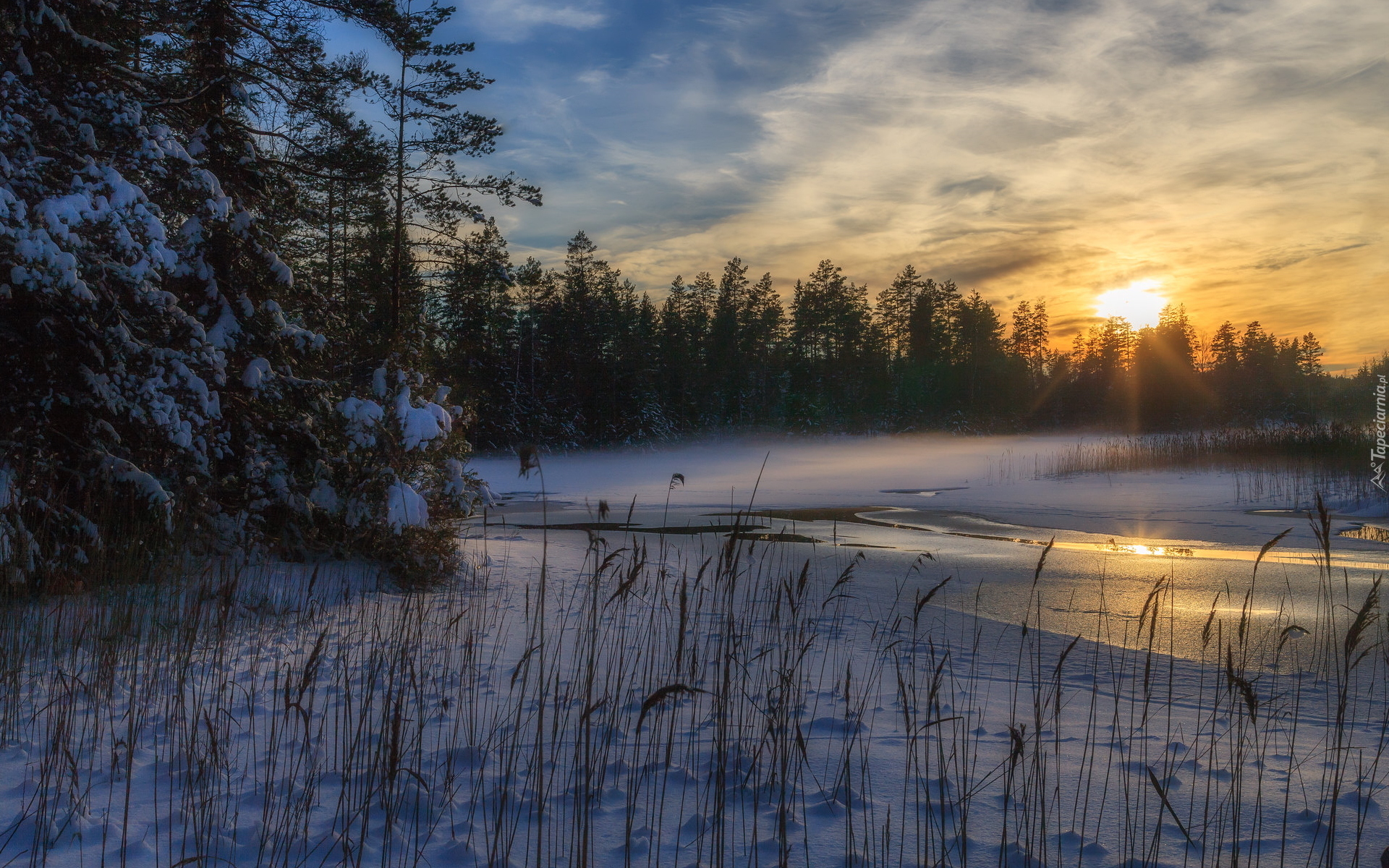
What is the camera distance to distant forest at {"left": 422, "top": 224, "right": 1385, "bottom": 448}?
4744 centimetres

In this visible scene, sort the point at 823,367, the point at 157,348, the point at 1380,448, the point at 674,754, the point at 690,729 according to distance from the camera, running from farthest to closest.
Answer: the point at 823,367 → the point at 1380,448 → the point at 157,348 → the point at 690,729 → the point at 674,754

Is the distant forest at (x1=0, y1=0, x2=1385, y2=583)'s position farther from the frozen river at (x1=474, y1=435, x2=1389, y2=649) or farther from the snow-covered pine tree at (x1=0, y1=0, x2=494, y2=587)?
the frozen river at (x1=474, y1=435, x2=1389, y2=649)

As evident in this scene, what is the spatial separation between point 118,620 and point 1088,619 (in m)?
7.39

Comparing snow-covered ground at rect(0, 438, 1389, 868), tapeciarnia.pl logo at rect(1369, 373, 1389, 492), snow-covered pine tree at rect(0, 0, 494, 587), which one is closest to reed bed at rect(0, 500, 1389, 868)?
snow-covered ground at rect(0, 438, 1389, 868)

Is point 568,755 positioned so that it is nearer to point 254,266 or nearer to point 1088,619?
point 1088,619

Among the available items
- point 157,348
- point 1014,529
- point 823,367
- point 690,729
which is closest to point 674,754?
point 690,729

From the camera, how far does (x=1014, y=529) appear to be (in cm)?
1395

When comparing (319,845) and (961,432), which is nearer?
(319,845)

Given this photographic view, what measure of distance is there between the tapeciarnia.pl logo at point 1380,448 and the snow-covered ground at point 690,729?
1102 centimetres

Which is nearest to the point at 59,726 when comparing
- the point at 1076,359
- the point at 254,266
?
the point at 254,266

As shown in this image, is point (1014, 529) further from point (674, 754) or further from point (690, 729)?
point (674, 754)

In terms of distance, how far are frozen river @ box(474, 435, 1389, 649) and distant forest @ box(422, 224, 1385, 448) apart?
17534 millimetres

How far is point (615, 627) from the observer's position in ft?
20.3

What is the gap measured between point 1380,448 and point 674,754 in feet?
67.5
